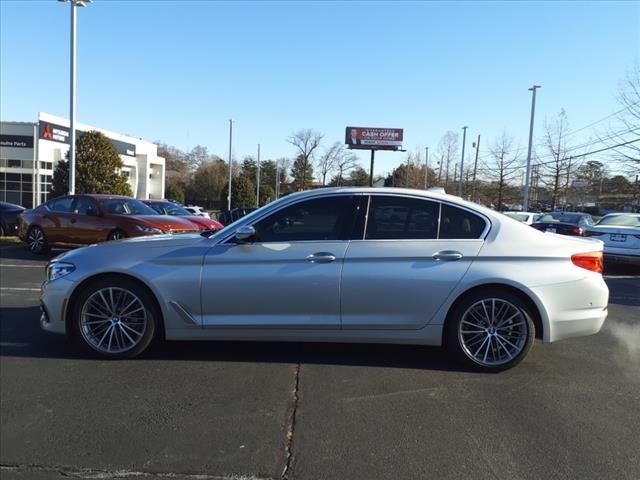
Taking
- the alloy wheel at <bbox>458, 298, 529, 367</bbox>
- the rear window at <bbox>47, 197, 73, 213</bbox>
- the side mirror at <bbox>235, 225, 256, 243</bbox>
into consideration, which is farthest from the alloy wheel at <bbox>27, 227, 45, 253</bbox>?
the alloy wheel at <bbox>458, 298, 529, 367</bbox>

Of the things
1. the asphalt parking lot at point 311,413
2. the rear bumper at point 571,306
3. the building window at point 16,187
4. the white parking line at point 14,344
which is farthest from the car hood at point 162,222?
the building window at point 16,187

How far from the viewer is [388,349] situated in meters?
5.19

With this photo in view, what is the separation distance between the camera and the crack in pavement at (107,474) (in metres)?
2.91

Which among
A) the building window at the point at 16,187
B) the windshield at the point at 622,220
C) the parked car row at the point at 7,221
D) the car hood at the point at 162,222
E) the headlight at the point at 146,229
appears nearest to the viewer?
the headlight at the point at 146,229

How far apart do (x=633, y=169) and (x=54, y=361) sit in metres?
24.6

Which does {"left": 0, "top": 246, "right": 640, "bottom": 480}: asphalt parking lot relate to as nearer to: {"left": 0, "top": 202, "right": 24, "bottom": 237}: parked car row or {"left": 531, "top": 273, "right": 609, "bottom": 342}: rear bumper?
{"left": 531, "top": 273, "right": 609, "bottom": 342}: rear bumper

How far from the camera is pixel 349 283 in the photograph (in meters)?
4.46

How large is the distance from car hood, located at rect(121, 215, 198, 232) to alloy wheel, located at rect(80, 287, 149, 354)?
671 centimetres

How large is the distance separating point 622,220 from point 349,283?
1147cm

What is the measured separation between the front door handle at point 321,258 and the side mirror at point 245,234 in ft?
1.71

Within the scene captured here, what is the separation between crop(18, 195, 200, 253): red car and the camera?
37.4ft

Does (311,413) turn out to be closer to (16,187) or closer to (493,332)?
(493,332)

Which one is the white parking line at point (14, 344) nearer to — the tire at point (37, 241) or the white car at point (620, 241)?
the tire at point (37, 241)

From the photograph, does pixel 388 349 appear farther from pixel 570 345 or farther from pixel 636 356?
pixel 636 356
